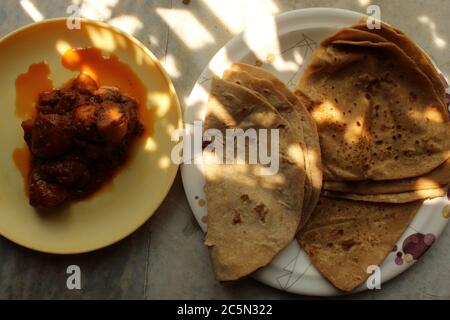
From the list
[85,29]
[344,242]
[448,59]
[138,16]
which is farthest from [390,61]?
[85,29]

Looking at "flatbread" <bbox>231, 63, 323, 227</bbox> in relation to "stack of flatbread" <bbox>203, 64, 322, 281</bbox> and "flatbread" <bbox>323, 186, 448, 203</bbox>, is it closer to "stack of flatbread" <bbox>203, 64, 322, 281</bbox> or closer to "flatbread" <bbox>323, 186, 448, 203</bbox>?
"stack of flatbread" <bbox>203, 64, 322, 281</bbox>

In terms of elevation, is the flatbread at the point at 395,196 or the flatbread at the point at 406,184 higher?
the flatbread at the point at 406,184

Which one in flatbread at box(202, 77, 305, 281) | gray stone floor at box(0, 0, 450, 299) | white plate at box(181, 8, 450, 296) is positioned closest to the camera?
flatbread at box(202, 77, 305, 281)

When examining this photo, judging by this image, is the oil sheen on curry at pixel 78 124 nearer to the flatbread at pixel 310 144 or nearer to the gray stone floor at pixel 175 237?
the gray stone floor at pixel 175 237

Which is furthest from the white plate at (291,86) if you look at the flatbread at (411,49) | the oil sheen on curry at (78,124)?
the oil sheen on curry at (78,124)

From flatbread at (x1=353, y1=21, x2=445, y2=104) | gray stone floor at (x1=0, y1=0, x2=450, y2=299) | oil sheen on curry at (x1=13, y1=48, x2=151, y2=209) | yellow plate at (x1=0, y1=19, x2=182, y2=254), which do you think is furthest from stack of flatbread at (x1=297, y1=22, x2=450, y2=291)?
oil sheen on curry at (x1=13, y1=48, x2=151, y2=209)

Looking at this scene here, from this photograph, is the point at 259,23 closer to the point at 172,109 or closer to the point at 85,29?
the point at 172,109
